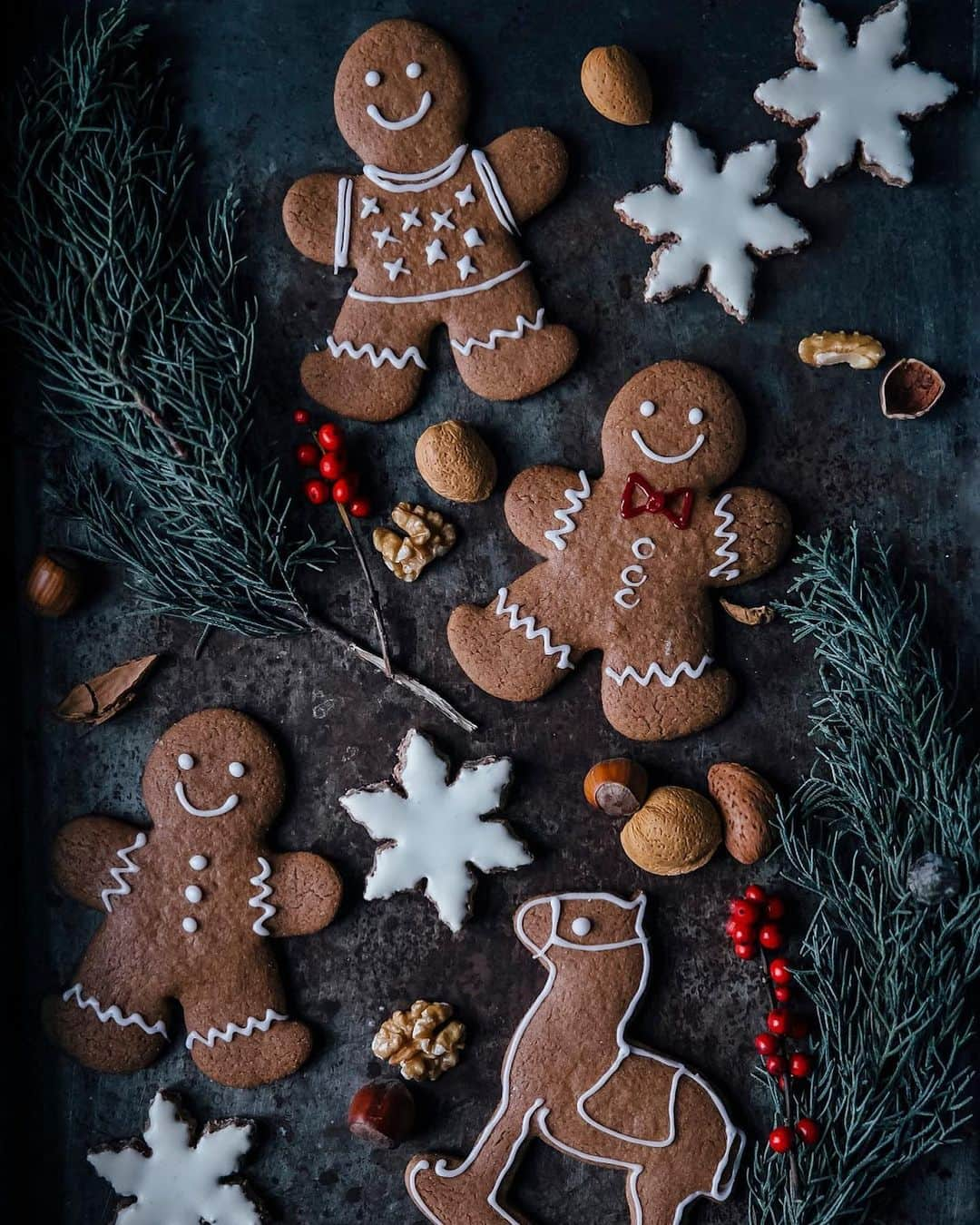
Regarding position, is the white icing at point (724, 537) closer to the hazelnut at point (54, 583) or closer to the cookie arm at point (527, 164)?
the cookie arm at point (527, 164)

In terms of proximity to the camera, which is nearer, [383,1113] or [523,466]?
[383,1113]

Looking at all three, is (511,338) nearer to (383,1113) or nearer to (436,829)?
(436,829)

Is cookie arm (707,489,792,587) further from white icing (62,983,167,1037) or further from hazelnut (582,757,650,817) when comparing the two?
white icing (62,983,167,1037)

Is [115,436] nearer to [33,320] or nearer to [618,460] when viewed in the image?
[33,320]

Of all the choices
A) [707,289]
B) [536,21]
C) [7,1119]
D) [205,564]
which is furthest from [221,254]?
[7,1119]

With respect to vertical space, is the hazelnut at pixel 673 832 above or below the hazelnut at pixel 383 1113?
above

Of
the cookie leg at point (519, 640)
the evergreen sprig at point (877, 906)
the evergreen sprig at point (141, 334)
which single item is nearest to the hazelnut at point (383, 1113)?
the evergreen sprig at point (877, 906)

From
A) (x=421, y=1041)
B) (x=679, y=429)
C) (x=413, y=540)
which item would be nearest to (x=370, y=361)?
(x=413, y=540)
